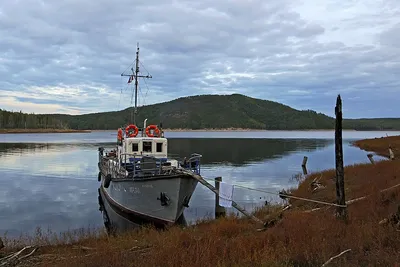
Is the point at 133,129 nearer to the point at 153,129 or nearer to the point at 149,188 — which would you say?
the point at 153,129

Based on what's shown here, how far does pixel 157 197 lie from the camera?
53.3ft

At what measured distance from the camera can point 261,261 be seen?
23.8ft

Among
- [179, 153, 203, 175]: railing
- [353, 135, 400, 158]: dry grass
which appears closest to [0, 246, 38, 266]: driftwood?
[179, 153, 203, 175]: railing

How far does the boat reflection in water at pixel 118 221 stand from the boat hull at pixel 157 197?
0.29 ft

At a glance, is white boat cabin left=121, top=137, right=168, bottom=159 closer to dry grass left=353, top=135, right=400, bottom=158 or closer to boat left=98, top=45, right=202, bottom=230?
boat left=98, top=45, right=202, bottom=230

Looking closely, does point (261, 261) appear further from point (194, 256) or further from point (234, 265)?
point (194, 256)

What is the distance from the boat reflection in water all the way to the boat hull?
0.29 ft

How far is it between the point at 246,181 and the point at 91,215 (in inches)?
574

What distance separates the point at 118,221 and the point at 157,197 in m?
3.34

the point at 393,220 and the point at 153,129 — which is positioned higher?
the point at 153,129

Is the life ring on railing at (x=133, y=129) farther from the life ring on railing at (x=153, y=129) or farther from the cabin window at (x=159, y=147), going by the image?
the cabin window at (x=159, y=147)

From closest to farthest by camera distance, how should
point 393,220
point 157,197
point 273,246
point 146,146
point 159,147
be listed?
point 273,246 < point 393,220 < point 157,197 < point 146,146 < point 159,147

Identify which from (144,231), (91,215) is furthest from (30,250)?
(91,215)

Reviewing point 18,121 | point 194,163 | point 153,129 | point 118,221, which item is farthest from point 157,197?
point 18,121
